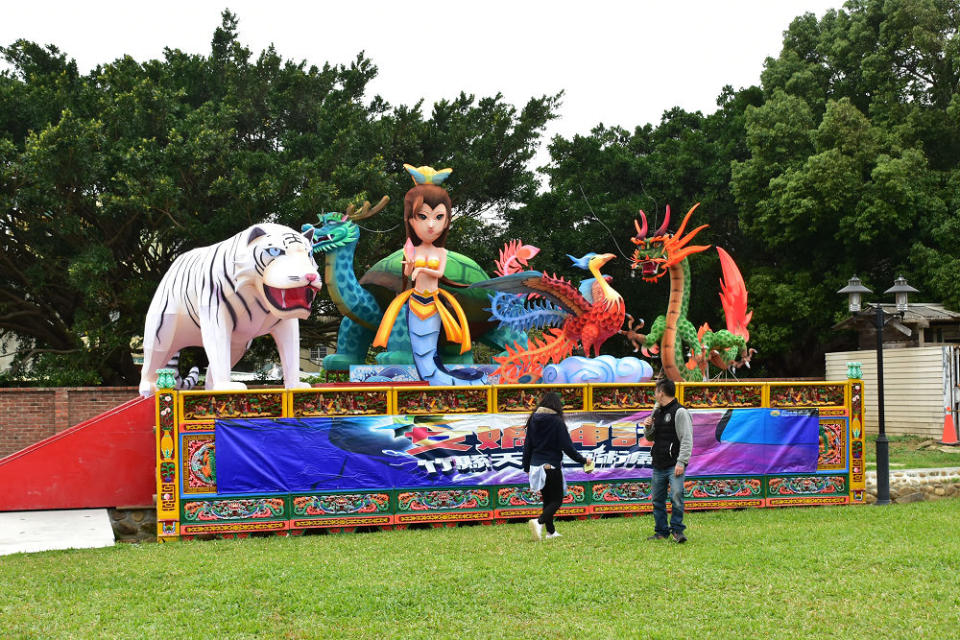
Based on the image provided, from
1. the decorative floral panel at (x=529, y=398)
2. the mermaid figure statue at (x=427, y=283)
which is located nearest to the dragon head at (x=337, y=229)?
the mermaid figure statue at (x=427, y=283)

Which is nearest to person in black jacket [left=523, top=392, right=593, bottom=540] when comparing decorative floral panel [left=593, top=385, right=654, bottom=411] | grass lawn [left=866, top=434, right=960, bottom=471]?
decorative floral panel [left=593, top=385, right=654, bottom=411]

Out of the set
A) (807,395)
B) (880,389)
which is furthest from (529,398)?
(880,389)

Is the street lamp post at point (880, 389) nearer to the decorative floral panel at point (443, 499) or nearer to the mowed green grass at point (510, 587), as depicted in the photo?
the mowed green grass at point (510, 587)

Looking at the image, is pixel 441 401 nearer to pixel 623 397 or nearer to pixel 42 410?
pixel 623 397

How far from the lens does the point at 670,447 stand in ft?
26.1

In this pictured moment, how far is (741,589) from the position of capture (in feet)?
20.3

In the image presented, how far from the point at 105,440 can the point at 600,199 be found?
20795 millimetres

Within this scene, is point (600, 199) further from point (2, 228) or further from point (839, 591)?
point (839, 591)

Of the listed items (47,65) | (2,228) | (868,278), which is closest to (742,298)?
(868,278)

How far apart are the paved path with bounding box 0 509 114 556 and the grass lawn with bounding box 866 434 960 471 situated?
1173cm

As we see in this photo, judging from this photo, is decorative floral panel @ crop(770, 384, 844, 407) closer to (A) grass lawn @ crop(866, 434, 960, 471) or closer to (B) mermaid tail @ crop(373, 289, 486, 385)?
(A) grass lawn @ crop(866, 434, 960, 471)

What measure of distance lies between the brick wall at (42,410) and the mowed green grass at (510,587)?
10.9 m

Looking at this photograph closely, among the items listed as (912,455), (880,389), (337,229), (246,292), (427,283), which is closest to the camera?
(246,292)

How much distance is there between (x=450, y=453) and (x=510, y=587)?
3911 mm
